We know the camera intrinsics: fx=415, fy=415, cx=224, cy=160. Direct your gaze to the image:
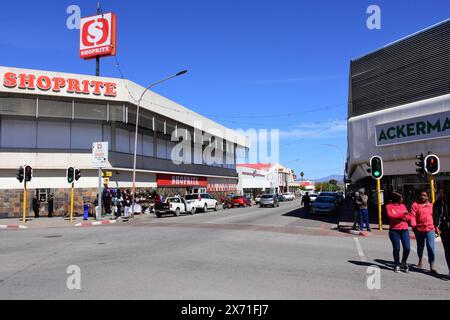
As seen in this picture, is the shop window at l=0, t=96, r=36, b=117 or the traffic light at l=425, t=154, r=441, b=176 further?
the shop window at l=0, t=96, r=36, b=117

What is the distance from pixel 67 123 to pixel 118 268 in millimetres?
24785

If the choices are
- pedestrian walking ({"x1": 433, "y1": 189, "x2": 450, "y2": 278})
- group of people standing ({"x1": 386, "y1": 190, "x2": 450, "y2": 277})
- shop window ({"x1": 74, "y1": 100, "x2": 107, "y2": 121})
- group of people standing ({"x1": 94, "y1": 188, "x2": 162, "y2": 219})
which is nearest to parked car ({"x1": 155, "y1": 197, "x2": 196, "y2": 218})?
group of people standing ({"x1": 94, "y1": 188, "x2": 162, "y2": 219})

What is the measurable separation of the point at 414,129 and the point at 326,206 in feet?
37.7

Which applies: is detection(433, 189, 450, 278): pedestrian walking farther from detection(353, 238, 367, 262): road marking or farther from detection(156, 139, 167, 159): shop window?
detection(156, 139, 167, 159): shop window

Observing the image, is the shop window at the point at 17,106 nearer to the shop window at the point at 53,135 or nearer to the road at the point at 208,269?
the shop window at the point at 53,135

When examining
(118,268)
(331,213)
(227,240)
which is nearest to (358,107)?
(331,213)

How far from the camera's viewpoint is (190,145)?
166 ft

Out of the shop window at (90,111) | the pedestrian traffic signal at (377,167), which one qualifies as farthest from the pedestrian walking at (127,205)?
the pedestrian traffic signal at (377,167)

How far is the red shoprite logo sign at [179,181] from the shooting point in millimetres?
41706

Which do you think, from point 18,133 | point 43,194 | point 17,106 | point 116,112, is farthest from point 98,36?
point 43,194

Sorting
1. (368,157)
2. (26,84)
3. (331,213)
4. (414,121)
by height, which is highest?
(26,84)

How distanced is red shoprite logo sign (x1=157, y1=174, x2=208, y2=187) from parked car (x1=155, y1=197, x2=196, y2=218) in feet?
26.1

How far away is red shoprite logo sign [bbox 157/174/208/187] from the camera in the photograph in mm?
41706
